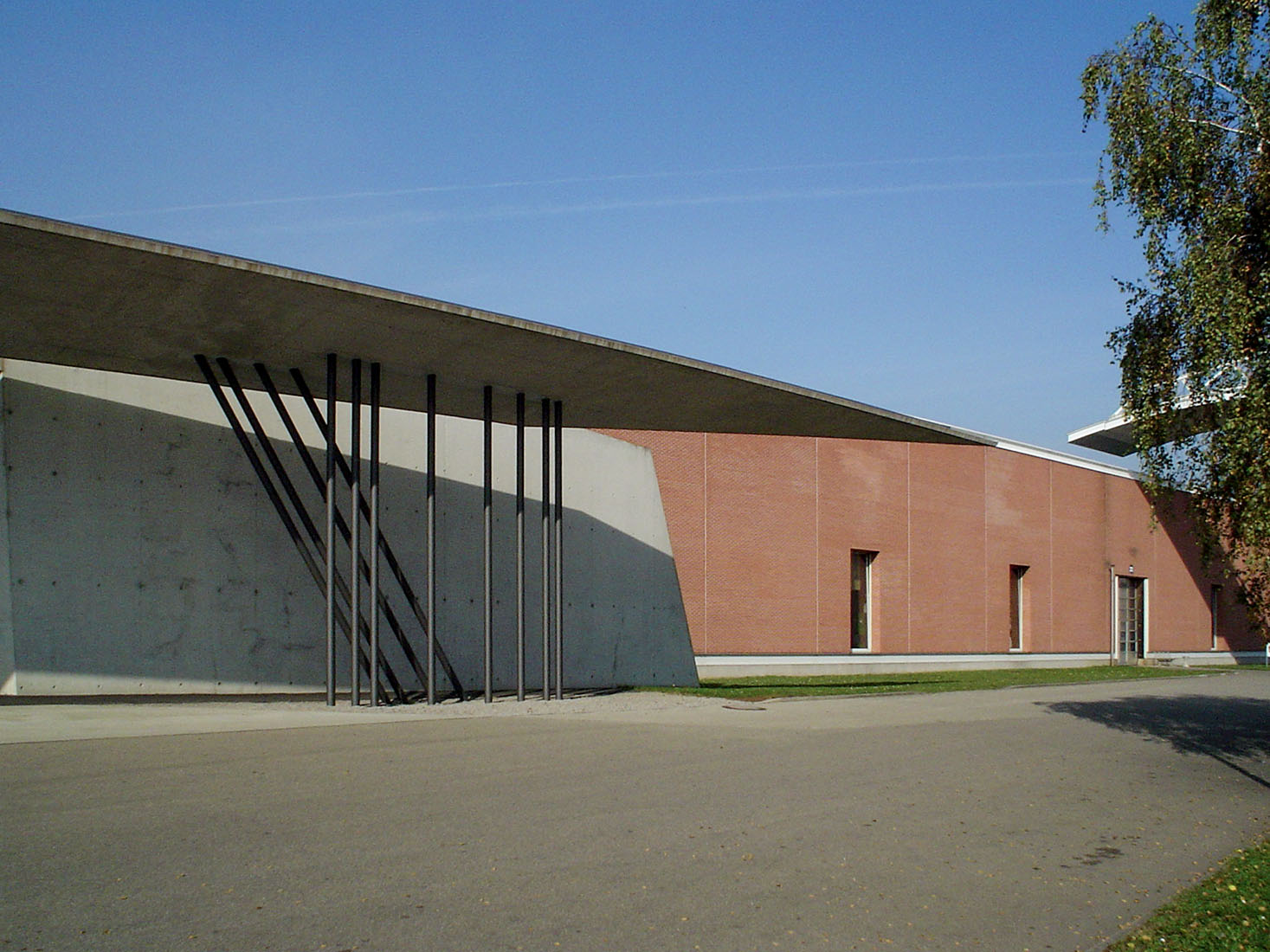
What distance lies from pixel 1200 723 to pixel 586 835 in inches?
551

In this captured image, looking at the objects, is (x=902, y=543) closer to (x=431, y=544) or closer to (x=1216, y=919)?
(x=431, y=544)

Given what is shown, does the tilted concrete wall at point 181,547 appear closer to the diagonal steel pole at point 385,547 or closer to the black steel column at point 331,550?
the diagonal steel pole at point 385,547

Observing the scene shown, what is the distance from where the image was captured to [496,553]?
72.3 feet

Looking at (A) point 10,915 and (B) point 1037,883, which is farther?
(B) point 1037,883

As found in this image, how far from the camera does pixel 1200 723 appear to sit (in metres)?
18.3

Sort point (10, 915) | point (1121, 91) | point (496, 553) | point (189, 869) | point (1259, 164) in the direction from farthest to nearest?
point (496, 553) < point (1121, 91) < point (1259, 164) < point (189, 869) < point (10, 915)

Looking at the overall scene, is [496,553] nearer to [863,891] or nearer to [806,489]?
[806,489]

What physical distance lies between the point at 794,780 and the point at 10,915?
6845 mm

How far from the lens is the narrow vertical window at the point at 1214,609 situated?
1902 inches

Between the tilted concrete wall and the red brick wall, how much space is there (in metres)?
7.27

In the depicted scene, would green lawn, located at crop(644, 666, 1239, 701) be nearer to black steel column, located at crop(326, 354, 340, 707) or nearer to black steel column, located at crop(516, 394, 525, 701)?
black steel column, located at crop(516, 394, 525, 701)

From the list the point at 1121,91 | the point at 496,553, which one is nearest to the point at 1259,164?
the point at 1121,91

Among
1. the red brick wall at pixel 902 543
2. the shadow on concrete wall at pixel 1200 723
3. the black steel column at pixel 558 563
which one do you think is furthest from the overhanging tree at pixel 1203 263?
the red brick wall at pixel 902 543

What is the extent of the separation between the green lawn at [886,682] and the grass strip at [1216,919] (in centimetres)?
1240
